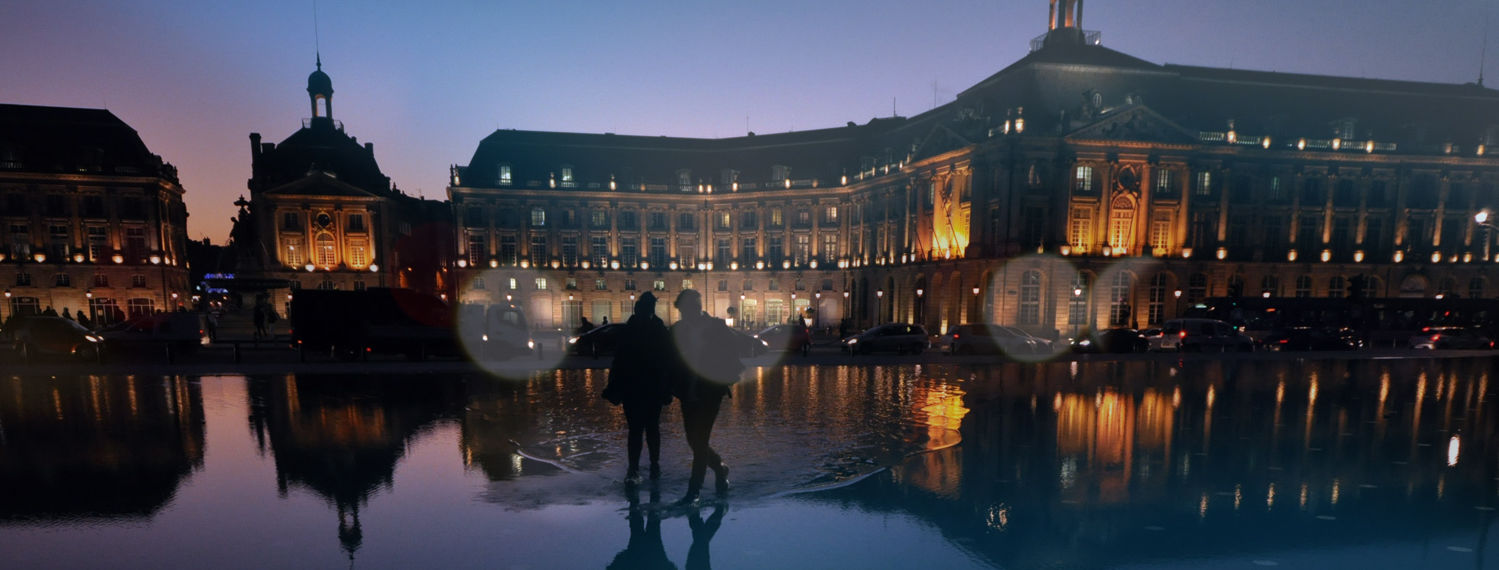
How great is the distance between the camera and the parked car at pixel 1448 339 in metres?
29.8

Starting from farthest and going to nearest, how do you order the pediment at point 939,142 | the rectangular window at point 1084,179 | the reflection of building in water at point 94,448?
the pediment at point 939,142
the rectangular window at point 1084,179
the reflection of building in water at point 94,448

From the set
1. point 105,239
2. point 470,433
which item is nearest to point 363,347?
point 470,433

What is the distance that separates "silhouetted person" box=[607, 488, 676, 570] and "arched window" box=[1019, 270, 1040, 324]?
134 ft

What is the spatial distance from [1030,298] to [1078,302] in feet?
10.4

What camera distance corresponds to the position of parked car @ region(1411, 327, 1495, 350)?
97.7 ft

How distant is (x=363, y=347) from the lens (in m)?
20.5

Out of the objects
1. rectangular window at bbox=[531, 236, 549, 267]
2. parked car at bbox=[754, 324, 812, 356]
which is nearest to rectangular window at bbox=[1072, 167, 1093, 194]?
parked car at bbox=[754, 324, 812, 356]

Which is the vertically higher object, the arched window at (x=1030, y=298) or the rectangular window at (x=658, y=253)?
the rectangular window at (x=658, y=253)

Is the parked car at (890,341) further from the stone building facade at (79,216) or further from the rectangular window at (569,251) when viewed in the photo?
the stone building facade at (79,216)

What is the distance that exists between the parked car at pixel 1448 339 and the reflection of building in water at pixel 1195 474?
70.5 feet

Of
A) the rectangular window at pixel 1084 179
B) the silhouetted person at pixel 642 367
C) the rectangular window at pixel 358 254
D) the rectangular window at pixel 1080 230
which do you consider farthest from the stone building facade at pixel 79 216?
the rectangular window at pixel 1084 179

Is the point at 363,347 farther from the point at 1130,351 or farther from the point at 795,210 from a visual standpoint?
the point at 795,210

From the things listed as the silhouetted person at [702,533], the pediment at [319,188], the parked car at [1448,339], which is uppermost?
the pediment at [319,188]

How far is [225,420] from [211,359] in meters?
13.6
